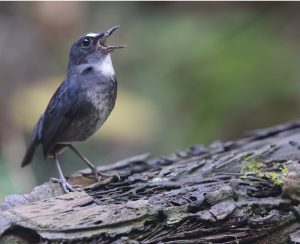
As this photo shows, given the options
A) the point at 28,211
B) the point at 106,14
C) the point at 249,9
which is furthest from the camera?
the point at 106,14

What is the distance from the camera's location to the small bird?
4160 mm

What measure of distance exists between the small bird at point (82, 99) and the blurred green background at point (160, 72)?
2.20m

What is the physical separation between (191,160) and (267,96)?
311cm

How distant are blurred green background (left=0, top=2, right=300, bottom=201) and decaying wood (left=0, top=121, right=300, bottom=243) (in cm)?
282

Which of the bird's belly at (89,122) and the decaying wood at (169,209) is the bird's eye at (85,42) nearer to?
the bird's belly at (89,122)

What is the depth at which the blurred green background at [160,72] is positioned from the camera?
7.34m

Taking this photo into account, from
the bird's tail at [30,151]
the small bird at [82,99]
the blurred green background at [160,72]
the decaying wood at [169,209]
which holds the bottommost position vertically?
the decaying wood at [169,209]

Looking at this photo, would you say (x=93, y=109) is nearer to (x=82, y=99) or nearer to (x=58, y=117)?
(x=82, y=99)

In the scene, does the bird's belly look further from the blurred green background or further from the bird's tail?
the blurred green background

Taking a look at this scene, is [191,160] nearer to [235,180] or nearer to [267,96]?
[235,180]

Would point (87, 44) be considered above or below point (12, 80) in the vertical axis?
below

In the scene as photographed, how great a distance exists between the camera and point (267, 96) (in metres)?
7.45

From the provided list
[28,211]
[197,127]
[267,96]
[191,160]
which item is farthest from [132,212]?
[267,96]

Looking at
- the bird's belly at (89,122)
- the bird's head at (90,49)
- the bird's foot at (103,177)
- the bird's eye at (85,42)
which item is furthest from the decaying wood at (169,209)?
the bird's eye at (85,42)
